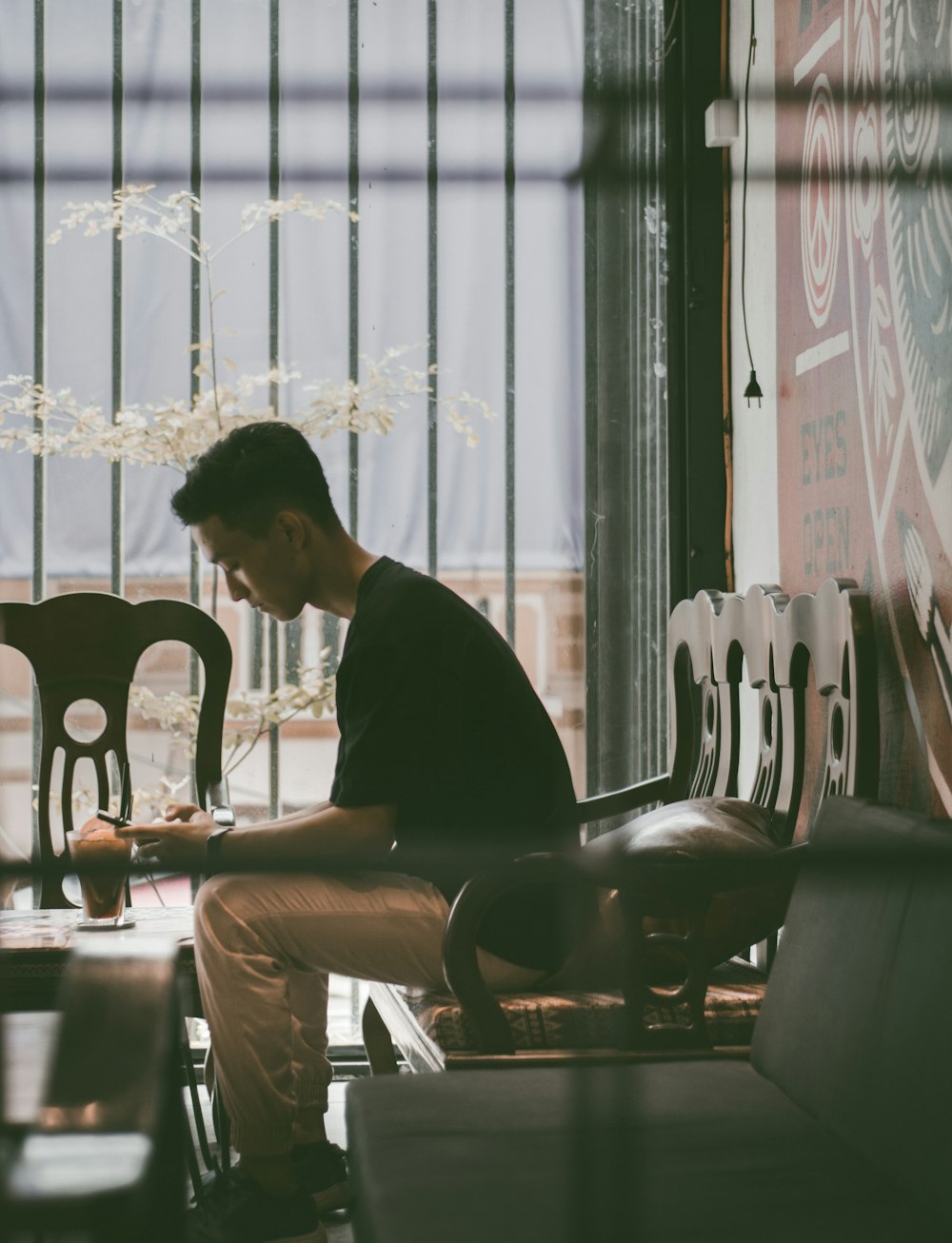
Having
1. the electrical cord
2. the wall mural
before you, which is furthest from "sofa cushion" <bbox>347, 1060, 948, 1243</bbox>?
the electrical cord

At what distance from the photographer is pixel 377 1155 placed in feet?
4.13

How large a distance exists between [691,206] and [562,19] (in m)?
0.54

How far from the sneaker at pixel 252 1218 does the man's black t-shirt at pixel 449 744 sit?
1.35ft

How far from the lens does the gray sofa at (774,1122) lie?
1093mm

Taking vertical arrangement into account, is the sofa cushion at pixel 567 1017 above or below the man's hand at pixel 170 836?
below

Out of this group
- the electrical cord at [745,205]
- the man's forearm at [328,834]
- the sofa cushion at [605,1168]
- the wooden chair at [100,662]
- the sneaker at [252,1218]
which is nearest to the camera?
the sofa cushion at [605,1168]

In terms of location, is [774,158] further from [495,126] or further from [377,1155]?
[377,1155]

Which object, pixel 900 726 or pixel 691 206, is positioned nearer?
pixel 900 726

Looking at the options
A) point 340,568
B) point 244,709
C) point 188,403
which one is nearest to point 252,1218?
point 340,568

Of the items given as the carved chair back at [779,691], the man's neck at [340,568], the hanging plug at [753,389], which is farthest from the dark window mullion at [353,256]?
the man's neck at [340,568]

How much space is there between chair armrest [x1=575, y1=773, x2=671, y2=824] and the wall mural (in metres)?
0.47

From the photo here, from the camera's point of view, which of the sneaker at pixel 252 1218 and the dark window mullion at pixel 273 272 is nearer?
the sneaker at pixel 252 1218

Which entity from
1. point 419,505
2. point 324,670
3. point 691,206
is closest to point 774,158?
point 691,206

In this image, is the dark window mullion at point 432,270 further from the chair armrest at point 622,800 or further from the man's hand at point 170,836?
the man's hand at point 170,836
